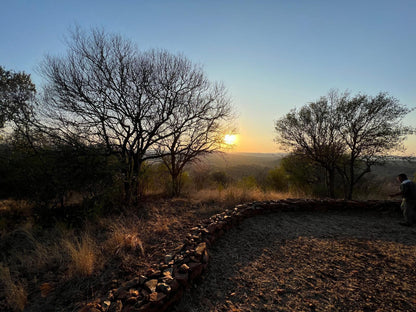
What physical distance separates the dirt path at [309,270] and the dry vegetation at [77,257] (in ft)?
3.89

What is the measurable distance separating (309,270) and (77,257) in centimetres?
389

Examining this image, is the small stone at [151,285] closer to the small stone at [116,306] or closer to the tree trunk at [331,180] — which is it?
the small stone at [116,306]

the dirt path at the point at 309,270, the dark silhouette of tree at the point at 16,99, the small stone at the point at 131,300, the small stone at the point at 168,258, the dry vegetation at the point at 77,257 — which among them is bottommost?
the dirt path at the point at 309,270

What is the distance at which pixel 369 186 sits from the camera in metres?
14.0

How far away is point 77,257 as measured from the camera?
2736 millimetres

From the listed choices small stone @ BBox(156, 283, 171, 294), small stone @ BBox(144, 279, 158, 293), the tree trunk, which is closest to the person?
the tree trunk

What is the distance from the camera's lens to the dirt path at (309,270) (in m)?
2.15

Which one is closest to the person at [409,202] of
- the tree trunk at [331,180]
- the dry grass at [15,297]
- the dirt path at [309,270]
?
the dirt path at [309,270]

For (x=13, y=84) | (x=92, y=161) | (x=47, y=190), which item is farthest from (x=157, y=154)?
(x=13, y=84)

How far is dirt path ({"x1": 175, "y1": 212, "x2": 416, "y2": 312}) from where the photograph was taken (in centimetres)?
215

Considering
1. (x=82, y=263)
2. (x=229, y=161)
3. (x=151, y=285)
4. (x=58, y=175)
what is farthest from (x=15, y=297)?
(x=229, y=161)

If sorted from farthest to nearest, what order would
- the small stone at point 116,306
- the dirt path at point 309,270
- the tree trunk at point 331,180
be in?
the tree trunk at point 331,180 < the dirt path at point 309,270 < the small stone at point 116,306

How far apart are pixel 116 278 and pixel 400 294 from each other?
402 cm

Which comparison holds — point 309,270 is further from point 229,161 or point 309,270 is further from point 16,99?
point 16,99
